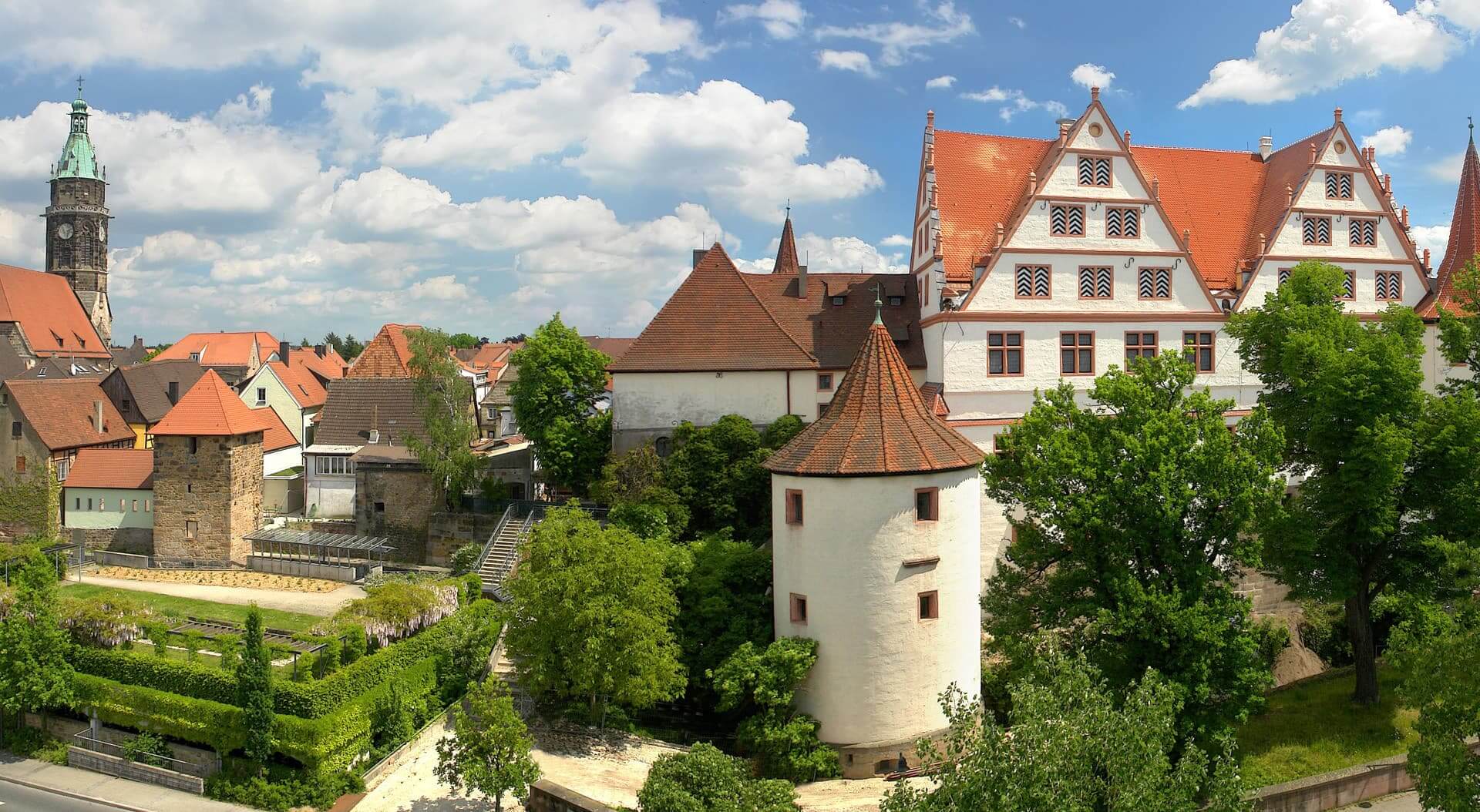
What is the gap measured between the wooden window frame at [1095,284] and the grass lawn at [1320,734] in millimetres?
13658

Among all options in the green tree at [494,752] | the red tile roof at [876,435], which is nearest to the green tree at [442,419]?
the red tile roof at [876,435]

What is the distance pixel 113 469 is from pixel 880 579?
3895cm

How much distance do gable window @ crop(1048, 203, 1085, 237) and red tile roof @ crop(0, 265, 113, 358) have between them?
70789 mm

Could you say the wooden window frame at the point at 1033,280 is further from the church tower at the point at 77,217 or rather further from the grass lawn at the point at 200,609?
the church tower at the point at 77,217

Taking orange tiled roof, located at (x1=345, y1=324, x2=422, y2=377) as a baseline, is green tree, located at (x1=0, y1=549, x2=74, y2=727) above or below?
below

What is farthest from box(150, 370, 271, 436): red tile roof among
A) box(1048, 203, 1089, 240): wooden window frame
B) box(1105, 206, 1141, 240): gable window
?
box(1105, 206, 1141, 240): gable window

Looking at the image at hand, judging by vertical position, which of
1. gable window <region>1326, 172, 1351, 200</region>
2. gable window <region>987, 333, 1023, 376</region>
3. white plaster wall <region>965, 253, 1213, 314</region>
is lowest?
gable window <region>987, 333, 1023, 376</region>

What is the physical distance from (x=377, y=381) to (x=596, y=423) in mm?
17760

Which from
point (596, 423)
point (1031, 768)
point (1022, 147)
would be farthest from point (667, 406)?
point (1031, 768)

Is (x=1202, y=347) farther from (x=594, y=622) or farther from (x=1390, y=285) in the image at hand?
(x=594, y=622)

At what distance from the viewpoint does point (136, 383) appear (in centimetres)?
5503

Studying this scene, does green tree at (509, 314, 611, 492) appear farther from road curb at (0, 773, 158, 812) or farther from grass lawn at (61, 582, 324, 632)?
road curb at (0, 773, 158, 812)

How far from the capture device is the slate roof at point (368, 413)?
162 feet

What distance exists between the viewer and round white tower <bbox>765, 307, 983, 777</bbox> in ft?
77.5
